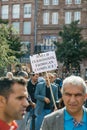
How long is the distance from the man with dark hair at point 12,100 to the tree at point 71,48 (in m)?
44.6

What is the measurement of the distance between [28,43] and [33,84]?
50.2 meters

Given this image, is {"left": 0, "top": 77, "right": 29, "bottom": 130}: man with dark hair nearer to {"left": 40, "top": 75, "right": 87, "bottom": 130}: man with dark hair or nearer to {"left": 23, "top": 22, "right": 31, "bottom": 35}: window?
{"left": 40, "top": 75, "right": 87, "bottom": 130}: man with dark hair

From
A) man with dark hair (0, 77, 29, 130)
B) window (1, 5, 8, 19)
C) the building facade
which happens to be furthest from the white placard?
window (1, 5, 8, 19)

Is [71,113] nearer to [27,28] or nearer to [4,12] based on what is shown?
[27,28]

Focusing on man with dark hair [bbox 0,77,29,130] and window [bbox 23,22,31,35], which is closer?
man with dark hair [bbox 0,77,29,130]

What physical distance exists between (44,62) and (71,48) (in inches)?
1455

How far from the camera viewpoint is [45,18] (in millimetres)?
61219

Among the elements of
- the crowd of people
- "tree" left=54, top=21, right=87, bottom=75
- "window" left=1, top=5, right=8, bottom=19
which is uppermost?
the crowd of people

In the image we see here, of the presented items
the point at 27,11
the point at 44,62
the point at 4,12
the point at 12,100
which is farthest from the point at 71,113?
the point at 4,12

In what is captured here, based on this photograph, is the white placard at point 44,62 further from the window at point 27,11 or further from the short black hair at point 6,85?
the window at point 27,11

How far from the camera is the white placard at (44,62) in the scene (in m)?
11.3

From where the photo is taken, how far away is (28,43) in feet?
200

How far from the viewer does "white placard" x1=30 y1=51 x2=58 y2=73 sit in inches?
444

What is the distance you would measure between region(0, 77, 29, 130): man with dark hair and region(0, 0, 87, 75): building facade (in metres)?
55.0
